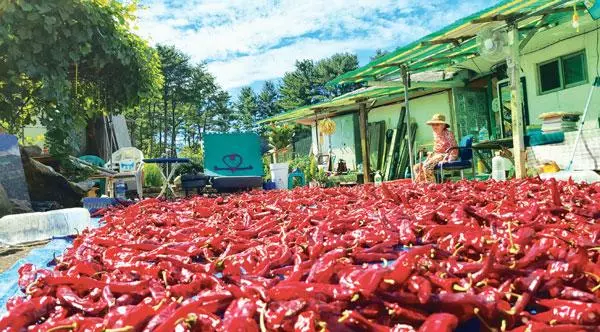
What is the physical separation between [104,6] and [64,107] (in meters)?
1.59

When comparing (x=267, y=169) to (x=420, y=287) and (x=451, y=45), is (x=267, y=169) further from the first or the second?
(x=420, y=287)

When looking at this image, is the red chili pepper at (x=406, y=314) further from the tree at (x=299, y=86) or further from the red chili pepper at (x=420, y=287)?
the tree at (x=299, y=86)

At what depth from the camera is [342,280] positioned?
157 cm

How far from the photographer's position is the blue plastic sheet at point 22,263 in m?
2.24

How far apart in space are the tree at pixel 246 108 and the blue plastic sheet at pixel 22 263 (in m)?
41.5

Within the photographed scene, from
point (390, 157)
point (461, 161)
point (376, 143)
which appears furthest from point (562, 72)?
point (376, 143)

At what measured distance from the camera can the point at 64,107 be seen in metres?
6.85

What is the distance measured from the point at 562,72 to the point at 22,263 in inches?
337

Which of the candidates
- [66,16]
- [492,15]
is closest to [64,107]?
[66,16]

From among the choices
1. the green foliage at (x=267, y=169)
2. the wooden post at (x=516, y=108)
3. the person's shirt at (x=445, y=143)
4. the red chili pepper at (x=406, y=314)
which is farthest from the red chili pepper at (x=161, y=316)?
the green foliage at (x=267, y=169)

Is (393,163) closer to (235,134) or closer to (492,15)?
(235,134)

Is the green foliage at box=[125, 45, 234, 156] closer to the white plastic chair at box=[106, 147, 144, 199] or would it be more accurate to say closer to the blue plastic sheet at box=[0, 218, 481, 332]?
the white plastic chair at box=[106, 147, 144, 199]

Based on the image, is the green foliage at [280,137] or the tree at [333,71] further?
the tree at [333,71]

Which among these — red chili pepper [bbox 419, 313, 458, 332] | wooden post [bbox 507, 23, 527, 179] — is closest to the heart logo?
wooden post [bbox 507, 23, 527, 179]
